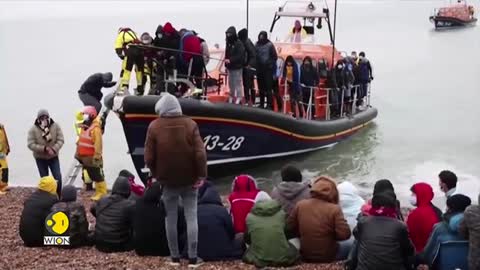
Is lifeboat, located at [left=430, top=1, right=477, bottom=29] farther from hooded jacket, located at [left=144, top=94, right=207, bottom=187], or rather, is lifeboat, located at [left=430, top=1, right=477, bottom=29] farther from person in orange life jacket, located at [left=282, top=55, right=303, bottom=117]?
hooded jacket, located at [left=144, top=94, right=207, bottom=187]

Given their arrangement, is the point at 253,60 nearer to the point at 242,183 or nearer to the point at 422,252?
the point at 242,183

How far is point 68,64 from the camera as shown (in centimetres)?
3703

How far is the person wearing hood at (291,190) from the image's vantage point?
6.55 metres

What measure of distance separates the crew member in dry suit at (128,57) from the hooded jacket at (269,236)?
485 centimetres

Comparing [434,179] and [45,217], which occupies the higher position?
[45,217]

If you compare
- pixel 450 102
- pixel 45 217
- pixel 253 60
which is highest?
pixel 253 60

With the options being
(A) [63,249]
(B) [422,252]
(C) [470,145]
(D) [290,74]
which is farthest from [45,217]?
(C) [470,145]

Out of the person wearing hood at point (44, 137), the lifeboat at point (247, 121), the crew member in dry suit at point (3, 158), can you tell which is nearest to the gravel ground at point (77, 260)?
the person wearing hood at point (44, 137)

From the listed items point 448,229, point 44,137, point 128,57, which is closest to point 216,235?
point 448,229

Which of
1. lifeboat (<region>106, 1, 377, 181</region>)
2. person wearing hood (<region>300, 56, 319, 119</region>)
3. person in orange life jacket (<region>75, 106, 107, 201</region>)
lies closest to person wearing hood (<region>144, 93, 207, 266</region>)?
person in orange life jacket (<region>75, 106, 107, 201</region>)

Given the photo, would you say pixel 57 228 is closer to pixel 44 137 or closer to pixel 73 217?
pixel 73 217

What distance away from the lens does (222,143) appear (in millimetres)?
11602

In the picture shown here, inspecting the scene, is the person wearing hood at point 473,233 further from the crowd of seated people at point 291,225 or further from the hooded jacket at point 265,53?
the hooded jacket at point 265,53

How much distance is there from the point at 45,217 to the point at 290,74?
7134 millimetres
